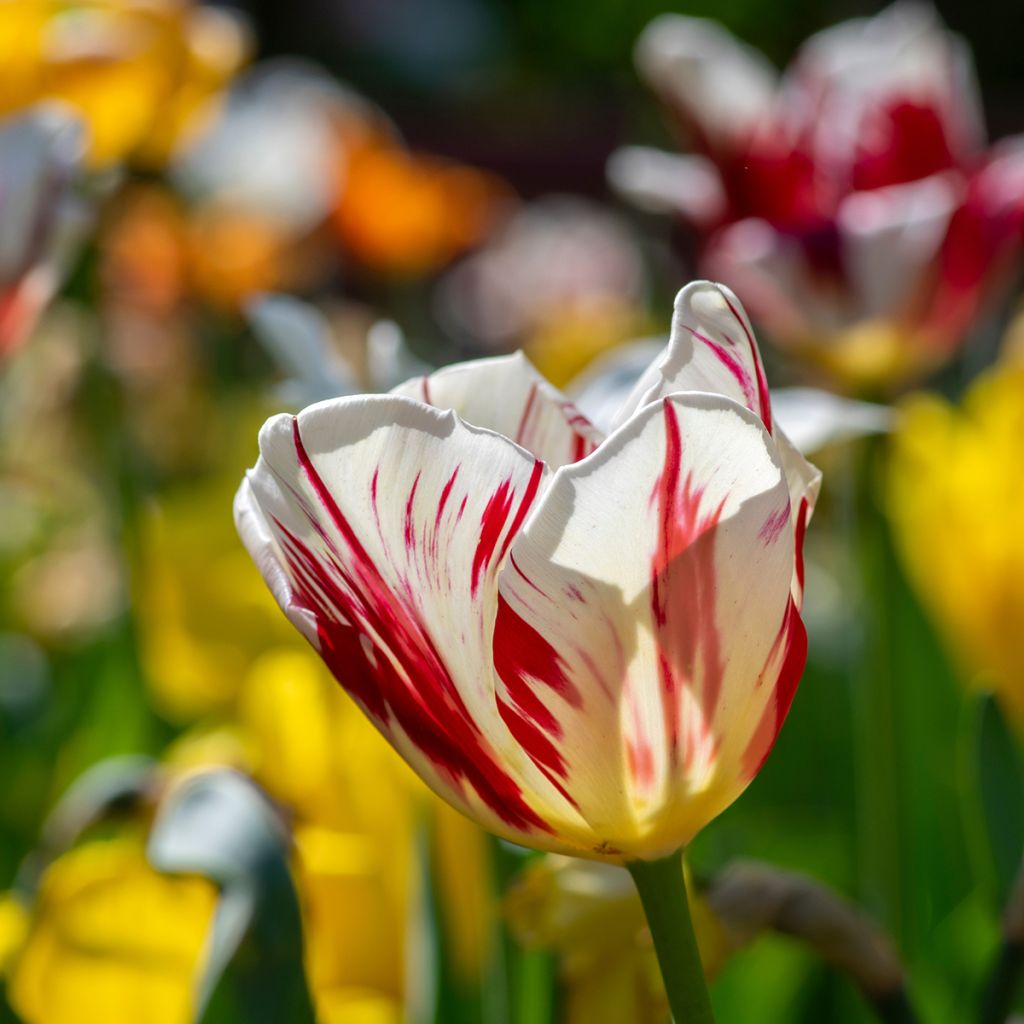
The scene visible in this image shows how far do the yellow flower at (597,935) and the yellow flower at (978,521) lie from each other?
305 millimetres

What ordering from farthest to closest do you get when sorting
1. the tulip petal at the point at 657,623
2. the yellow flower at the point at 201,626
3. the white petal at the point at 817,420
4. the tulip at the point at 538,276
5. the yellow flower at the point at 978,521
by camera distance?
the tulip at the point at 538,276 < the yellow flower at the point at 201,626 < the yellow flower at the point at 978,521 < the white petal at the point at 817,420 < the tulip petal at the point at 657,623

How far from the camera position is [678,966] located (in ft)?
0.96

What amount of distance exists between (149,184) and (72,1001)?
778 mm

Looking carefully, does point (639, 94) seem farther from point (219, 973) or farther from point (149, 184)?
point (219, 973)

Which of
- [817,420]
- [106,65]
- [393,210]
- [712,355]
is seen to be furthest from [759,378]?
[393,210]

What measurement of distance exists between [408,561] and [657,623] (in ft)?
0.16

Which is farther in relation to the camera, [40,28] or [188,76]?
[188,76]

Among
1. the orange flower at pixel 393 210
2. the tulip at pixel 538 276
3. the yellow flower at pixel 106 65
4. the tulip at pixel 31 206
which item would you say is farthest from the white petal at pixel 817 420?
the tulip at pixel 538 276

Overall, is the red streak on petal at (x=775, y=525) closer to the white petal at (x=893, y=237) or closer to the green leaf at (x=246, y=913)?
A: the green leaf at (x=246, y=913)

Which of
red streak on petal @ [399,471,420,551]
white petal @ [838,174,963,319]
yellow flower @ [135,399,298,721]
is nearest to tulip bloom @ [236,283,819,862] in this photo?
red streak on petal @ [399,471,420,551]

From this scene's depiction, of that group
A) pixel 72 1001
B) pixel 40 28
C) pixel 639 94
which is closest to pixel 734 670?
pixel 72 1001

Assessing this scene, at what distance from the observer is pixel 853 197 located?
706mm

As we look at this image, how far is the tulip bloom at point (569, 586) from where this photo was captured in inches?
10.9

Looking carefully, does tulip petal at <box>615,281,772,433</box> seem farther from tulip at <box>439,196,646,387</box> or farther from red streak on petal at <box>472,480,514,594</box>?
tulip at <box>439,196,646,387</box>
